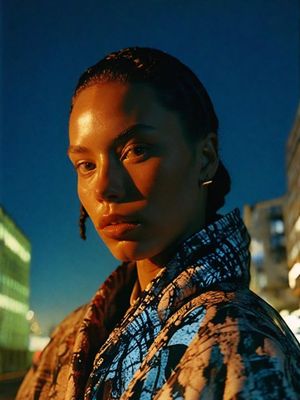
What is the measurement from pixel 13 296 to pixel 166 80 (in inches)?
3957

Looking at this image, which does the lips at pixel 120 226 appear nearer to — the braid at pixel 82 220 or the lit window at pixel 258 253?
the braid at pixel 82 220

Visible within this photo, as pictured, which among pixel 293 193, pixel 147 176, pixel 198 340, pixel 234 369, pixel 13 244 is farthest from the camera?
pixel 13 244

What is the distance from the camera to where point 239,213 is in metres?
1.95

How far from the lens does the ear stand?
6.52 feet

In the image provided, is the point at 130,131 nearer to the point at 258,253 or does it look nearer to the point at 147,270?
the point at 147,270

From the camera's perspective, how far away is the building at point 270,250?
93875mm

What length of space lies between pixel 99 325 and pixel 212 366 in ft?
2.95

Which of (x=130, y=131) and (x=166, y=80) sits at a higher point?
(x=166, y=80)

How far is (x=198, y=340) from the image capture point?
1387 mm

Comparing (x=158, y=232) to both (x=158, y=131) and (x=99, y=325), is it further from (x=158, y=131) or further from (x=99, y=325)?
(x=99, y=325)

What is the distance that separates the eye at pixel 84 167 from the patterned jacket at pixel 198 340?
1.40 ft

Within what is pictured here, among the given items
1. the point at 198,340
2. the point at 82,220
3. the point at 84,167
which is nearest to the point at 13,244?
the point at 82,220

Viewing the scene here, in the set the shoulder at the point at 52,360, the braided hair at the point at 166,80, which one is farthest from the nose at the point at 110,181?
the shoulder at the point at 52,360

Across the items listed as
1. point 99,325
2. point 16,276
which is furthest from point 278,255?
point 99,325
